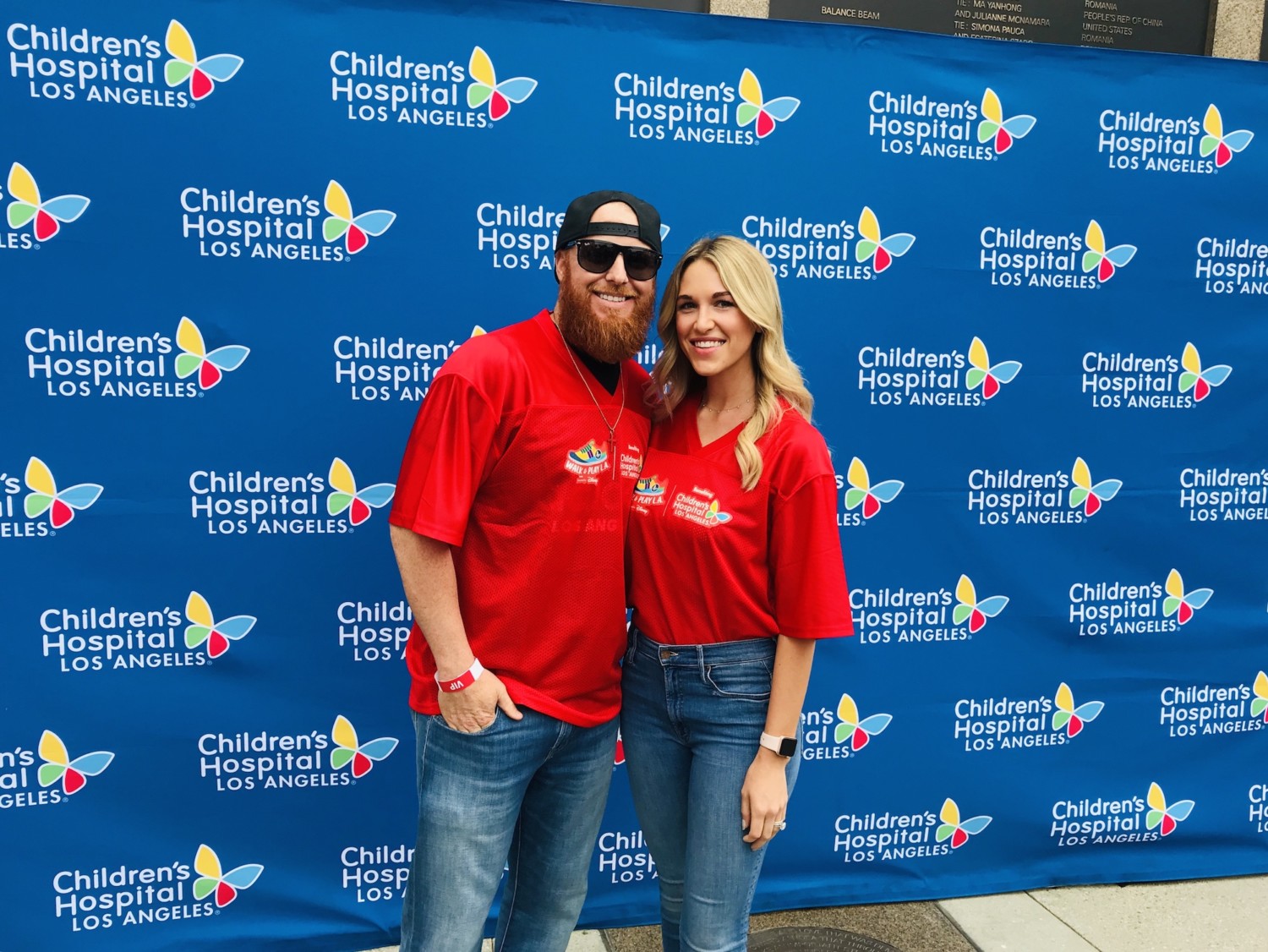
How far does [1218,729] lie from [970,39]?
2487 mm

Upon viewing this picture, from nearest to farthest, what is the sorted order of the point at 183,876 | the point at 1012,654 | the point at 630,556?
the point at 630,556 → the point at 183,876 → the point at 1012,654

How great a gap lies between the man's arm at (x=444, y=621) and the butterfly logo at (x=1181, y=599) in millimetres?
2406

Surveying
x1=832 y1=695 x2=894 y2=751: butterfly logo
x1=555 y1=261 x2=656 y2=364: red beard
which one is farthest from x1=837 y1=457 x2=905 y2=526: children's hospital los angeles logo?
x1=555 y1=261 x2=656 y2=364: red beard

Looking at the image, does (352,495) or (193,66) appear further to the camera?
(352,495)

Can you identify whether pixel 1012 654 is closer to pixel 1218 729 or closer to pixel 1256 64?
pixel 1218 729

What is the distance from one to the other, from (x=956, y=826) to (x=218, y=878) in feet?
7.65

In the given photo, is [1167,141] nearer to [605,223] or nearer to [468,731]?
[605,223]

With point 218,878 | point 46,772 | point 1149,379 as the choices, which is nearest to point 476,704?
point 218,878

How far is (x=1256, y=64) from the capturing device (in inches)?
114

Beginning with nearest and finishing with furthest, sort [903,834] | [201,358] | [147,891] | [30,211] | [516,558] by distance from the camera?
1. [516,558]
2. [30,211]
3. [201,358]
4. [147,891]
5. [903,834]

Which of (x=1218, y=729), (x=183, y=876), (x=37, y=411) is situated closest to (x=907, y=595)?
(x=1218, y=729)

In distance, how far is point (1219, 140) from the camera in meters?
2.92

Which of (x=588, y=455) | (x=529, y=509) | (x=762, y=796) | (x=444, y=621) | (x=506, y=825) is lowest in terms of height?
(x=506, y=825)

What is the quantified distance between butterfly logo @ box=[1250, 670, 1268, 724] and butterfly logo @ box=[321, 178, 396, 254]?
328 cm
